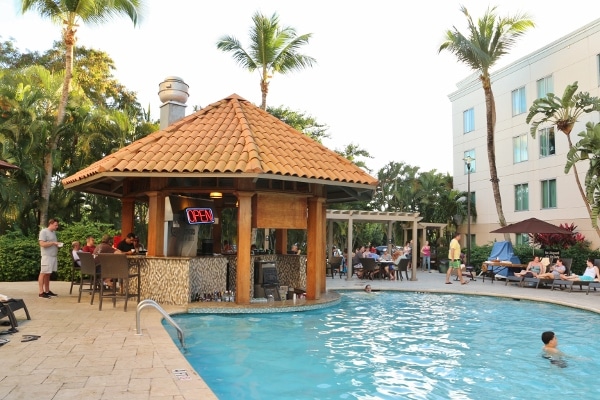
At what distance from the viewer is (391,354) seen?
26.2 feet

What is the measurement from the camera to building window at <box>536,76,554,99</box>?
25.4 metres

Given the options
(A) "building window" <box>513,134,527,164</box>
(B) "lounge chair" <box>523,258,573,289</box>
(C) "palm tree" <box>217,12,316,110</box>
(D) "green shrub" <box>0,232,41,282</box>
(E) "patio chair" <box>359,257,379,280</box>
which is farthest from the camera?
(A) "building window" <box>513,134,527,164</box>

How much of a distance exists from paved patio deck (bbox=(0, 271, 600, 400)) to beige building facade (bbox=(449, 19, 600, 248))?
2106cm

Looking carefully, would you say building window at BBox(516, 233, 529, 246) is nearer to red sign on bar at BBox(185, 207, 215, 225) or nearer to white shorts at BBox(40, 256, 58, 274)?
red sign on bar at BBox(185, 207, 215, 225)

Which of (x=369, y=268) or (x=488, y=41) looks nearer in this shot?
(x=369, y=268)

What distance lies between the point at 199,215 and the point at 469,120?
954 inches

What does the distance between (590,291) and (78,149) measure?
19.3 meters

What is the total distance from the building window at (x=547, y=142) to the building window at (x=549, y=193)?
1.42 m

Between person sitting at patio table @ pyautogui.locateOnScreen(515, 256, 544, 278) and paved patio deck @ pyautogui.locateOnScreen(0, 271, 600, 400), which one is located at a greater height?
person sitting at patio table @ pyautogui.locateOnScreen(515, 256, 544, 278)

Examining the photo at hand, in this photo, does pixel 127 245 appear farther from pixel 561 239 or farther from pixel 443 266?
pixel 561 239

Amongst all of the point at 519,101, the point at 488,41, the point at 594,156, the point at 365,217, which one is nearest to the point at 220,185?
the point at 365,217

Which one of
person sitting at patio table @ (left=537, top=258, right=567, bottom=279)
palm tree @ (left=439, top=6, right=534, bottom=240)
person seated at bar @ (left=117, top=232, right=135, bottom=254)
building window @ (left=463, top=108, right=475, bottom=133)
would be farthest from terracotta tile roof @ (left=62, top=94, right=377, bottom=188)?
building window @ (left=463, top=108, right=475, bottom=133)

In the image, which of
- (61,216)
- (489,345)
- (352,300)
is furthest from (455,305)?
(61,216)

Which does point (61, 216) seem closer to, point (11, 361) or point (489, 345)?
point (11, 361)
